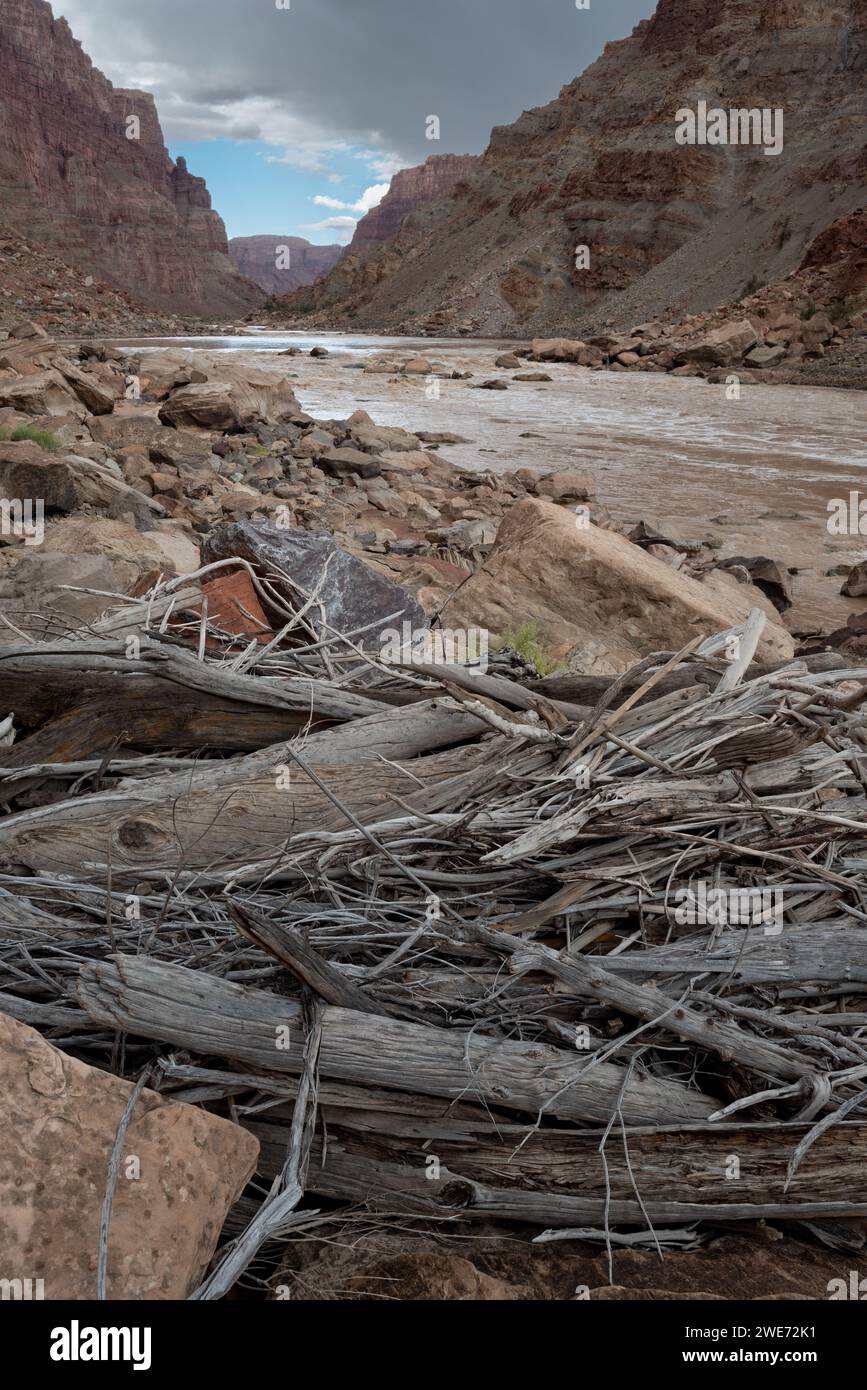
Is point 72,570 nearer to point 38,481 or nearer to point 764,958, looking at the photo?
point 38,481

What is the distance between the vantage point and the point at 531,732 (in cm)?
244

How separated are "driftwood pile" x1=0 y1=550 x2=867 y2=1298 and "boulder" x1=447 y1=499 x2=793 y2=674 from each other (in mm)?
2732

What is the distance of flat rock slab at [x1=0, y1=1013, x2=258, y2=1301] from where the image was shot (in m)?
1.59

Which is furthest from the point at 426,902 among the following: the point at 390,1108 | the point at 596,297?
the point at 596,297

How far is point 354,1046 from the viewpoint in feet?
6.18

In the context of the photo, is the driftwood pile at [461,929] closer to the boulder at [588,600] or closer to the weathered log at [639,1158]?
the weathered log at [639,1158]

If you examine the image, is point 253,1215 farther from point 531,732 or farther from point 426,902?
point 531,732

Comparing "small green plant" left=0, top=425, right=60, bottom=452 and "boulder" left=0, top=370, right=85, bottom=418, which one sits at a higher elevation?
"boulder" left=0, top=370, right=85, bottom=418

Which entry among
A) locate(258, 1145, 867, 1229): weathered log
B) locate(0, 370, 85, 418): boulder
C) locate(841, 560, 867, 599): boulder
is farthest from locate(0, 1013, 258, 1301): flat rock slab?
locate(0, 370, 85, 418): boulder

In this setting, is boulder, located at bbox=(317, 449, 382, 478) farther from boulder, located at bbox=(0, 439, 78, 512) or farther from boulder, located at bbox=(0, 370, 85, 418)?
boulder, located at bbox=(0, 439, 78, 512)

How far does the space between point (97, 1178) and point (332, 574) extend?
3093 mm

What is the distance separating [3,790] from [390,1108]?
139 centimetres

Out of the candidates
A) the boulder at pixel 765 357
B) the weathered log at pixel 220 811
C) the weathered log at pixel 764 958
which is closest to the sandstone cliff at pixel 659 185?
the boulder at pixel 765 357

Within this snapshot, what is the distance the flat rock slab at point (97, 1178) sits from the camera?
5.23 feet
